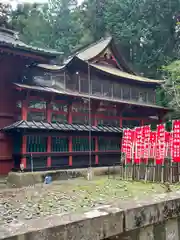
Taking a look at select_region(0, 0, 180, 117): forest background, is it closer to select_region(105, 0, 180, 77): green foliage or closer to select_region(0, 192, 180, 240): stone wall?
Answer: select_region(105, 0, 180, 77): green foliage

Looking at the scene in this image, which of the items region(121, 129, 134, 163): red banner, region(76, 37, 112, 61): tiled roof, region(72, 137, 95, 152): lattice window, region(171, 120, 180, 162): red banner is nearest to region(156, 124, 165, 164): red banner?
region(171, 120, 180, 162): red banner

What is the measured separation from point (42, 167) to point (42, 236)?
1132 centimetres

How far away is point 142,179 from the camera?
10.7 m

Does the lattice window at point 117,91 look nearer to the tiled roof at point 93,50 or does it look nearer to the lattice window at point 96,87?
the lattice window at point 96,87

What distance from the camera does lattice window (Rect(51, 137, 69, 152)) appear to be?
13834 millimetres

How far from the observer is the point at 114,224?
8.86ft

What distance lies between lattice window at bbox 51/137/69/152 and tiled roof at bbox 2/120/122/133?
0.74 m

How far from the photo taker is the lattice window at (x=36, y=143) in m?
12.9

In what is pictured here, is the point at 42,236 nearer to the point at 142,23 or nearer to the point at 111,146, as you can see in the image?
the point at 111,146

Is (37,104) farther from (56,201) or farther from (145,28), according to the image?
(145,28)

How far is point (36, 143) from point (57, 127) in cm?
133

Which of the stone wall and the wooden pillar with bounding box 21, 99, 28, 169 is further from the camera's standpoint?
the wooden pillar with bounding box 21, 99, 28, 169

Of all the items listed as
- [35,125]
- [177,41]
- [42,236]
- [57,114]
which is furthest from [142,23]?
[42,236]

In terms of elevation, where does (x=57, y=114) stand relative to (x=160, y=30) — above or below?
below
